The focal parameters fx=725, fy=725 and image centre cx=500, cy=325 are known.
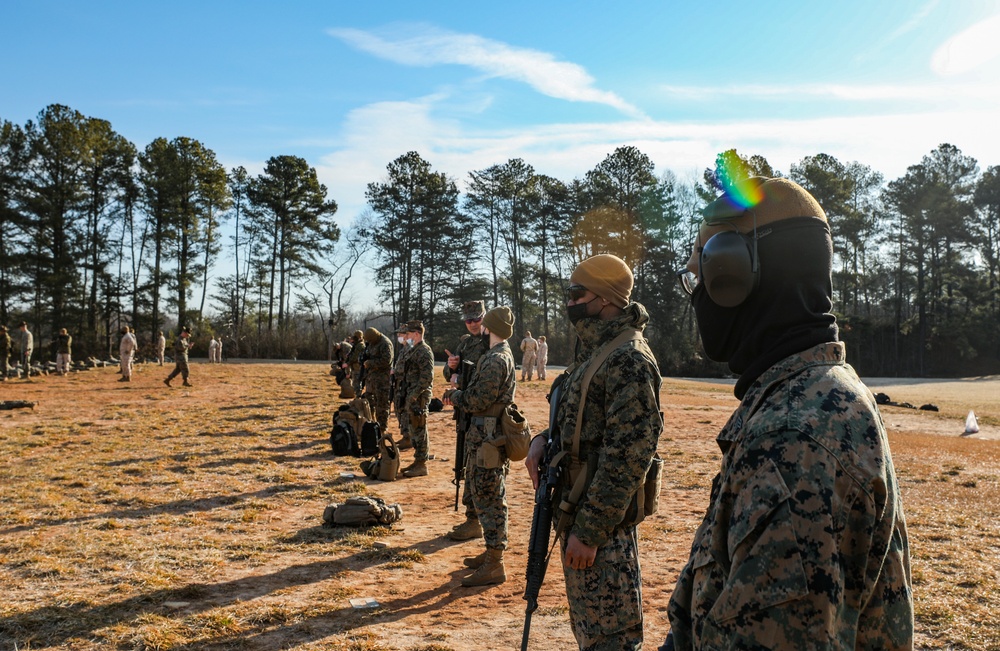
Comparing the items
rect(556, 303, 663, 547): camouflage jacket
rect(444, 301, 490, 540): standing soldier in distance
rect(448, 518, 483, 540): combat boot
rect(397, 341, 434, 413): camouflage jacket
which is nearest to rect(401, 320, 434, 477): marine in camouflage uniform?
rect(397, 341, 434, 413): camouflage jacket

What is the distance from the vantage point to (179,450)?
529 inches

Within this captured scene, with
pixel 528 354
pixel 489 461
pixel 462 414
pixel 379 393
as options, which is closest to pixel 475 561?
pixel 489 461

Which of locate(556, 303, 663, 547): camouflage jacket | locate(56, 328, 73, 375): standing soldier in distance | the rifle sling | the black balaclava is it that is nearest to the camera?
the black balaclava

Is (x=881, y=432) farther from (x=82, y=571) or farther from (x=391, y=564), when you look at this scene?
(x=82, y=571)

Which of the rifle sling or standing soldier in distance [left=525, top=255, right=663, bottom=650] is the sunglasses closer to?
standing soldier in distance [left=525, top=255, right=663, bottom=650]

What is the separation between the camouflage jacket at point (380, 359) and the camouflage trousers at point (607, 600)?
1033 cm

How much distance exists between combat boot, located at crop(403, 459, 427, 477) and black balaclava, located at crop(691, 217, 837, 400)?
9.82 metres

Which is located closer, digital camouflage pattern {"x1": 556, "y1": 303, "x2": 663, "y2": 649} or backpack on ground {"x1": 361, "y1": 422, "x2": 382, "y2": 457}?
digital camouflage pattern {"x1": 556, "y1": 303, "x2": 663, "y2": 649}

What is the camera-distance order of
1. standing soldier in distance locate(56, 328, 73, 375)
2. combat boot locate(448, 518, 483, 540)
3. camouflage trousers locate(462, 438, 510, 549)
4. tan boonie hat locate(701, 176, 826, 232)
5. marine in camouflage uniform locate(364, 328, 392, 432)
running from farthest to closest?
1. standing soldier in distance locate(56, 328, 73, 375)
2. marine in camouflage uniform locate(364, 328, 392, 432)
3. combat boot locate(448, 518, 483, 540)
4. camouflage trousers locate(462, 438, 510, 549)
5. tan boonie hat locate(701, 176, 826, 232)

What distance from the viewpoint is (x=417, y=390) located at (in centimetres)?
1094

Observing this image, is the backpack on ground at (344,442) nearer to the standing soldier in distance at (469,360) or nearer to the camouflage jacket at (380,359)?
the camouflage jacket at (380,359)

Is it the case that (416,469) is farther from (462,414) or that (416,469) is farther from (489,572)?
(489,572)

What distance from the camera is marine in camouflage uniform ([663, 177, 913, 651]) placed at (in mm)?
1406

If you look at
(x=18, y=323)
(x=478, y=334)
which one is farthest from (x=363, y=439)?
(x=18, y=323)
